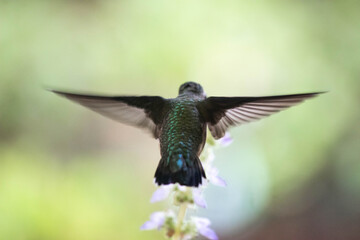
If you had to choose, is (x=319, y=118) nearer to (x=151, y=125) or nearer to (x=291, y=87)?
(x=291, y=87)

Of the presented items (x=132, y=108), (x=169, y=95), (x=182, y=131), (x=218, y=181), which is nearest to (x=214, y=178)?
(x=218, y=181)

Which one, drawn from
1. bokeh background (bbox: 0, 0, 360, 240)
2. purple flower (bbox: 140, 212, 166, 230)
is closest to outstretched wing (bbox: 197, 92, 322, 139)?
purple flower (bbox: 140, 212, 166, 230)

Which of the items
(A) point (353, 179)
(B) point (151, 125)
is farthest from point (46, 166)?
(A) point (353, 179)

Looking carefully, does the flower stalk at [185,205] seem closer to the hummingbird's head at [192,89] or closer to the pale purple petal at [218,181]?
the pale purple petal at [218,181]

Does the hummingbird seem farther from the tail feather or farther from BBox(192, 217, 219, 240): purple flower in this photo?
BBox(192, 217, 219, 240): purple flower

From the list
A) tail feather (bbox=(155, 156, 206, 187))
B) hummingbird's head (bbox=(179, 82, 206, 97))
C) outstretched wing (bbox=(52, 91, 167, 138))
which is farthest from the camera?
hummingbird's head (bbox=(179, 82, 206, 97))

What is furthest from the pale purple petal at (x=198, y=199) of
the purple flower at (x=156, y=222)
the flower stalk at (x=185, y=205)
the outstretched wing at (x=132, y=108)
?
the outstretched wing at (x=132, y=108)

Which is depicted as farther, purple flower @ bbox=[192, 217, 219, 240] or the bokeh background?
the bokeh background

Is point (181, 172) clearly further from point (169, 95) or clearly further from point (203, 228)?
point (169, 95)
